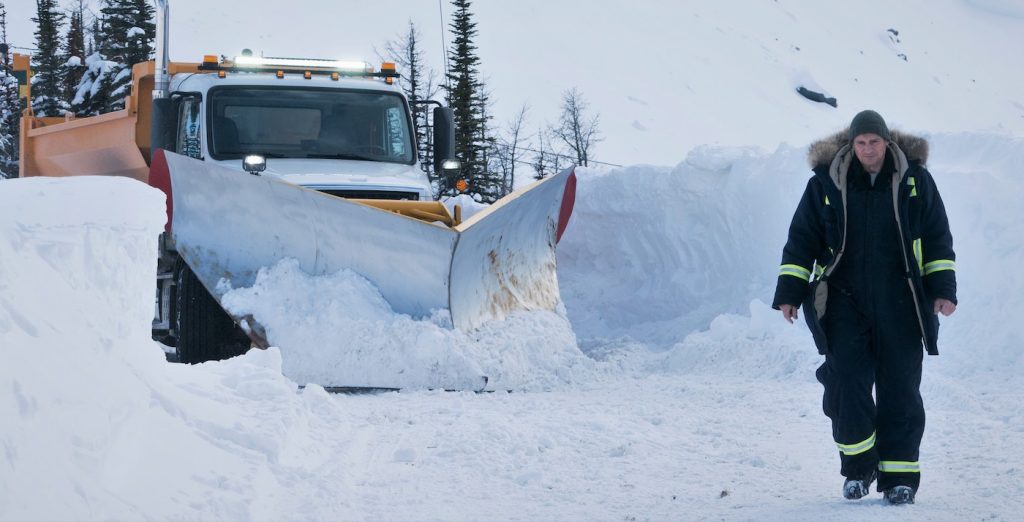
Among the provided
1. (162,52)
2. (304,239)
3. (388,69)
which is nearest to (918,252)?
(304,239)

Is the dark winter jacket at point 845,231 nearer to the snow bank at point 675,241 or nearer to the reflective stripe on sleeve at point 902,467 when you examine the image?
the reflective stripe on sleeve at point 902,467

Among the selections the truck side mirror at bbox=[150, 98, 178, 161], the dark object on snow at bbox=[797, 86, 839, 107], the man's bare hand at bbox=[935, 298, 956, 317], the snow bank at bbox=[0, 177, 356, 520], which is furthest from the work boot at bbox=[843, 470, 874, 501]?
the dark object on snow at bbox=[797, 86, 839, 107]

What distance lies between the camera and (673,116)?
12069 centimetres

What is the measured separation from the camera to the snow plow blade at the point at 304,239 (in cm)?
670

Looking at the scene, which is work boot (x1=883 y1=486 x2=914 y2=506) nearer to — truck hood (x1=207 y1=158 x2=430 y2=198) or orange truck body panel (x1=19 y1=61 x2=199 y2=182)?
truck hood (x1=207 y1=158 x2=430 y2=198)

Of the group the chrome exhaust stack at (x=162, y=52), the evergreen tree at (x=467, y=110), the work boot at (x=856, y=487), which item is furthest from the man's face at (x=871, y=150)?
the evergreen tree at (x=467, y=110)

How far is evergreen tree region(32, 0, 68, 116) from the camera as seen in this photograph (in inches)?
1962

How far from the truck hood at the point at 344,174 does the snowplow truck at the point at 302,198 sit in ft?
0.05

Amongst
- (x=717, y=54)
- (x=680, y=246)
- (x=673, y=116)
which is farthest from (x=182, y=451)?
(x=717, y=54)

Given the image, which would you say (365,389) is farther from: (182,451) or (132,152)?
(132,152)

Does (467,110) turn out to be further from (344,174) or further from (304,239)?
(304,239)

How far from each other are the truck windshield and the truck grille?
0.53 meters

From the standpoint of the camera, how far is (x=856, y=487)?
13.4 feet

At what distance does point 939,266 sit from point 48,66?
57.6 m
